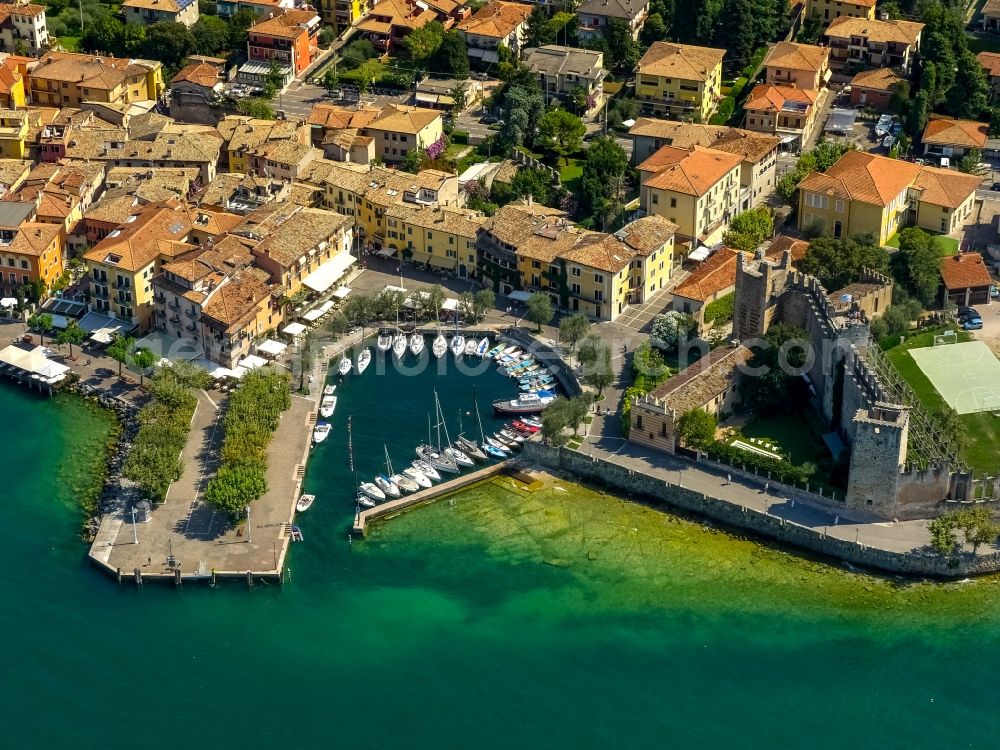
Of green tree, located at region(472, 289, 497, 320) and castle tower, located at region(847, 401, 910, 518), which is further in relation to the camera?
green tree, located at region(472, 289, 497, 320)

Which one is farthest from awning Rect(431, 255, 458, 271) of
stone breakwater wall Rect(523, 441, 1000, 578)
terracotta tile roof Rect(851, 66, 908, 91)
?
terracotta tile roof Rect(851, 66, 908, 91)

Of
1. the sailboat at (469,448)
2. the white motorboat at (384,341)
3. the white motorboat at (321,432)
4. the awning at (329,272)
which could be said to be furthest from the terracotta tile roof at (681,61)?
the white motorboat at (321,432)

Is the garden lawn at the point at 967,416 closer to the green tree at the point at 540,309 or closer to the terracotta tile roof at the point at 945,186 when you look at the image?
the terracotta tile roof at the point at 945,186

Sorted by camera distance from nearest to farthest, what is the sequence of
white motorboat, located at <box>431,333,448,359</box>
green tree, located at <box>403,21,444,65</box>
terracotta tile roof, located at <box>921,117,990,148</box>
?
white motorboat, located at <box>431,333,448,359</box>
terracotta tile roof, located at <box>921,117,990,148</box>
green tree, located at <box>403,21,444,65</box>

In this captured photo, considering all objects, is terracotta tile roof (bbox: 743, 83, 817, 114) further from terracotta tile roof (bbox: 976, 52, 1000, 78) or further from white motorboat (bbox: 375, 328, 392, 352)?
white motorboat (bbox: 375, 328, 392, 352)

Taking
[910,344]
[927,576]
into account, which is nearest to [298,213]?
[910,344]

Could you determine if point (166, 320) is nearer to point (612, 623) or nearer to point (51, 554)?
point (51, 554)
